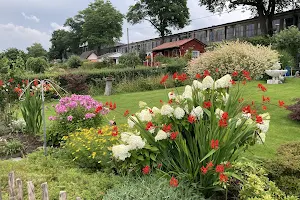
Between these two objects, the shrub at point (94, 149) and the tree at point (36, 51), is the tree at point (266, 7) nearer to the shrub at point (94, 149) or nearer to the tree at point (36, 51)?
the shrub at point (94, 149)

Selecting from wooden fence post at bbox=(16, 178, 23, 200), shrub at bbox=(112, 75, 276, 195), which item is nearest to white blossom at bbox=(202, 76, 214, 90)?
shrub at bbox=(112, 75, 276, 195)

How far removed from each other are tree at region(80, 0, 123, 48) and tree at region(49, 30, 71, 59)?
1810 cm

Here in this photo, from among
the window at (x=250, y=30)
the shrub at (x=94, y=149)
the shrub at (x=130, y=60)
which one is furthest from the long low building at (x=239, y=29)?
the shrub at (x=94, y=149)

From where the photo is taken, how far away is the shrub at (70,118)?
5.48 metres

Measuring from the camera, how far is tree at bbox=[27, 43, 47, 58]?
7331 centimetres

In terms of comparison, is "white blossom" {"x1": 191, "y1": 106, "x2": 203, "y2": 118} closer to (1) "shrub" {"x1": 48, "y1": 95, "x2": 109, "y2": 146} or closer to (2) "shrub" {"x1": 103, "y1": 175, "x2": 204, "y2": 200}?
(2) "shrub" {"x1": 103, "y1": 175, "x2": 204, "y2": 200}

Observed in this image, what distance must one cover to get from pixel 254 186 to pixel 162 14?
4310 centimetres

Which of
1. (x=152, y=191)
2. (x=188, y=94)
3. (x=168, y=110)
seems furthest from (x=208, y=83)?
(x=152, y=191)

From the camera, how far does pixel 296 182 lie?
10.4 ft

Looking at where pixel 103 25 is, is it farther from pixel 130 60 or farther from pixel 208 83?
pixel 208 83

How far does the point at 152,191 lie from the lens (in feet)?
9.05

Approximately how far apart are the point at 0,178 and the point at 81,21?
71694 mm

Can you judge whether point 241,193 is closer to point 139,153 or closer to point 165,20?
point 139,153

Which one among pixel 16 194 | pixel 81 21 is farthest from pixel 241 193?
pixel 81 21
